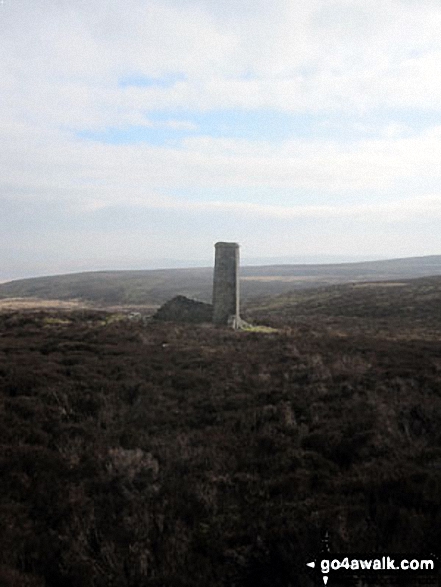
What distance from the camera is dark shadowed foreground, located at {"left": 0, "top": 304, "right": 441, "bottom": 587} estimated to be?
13.6ft

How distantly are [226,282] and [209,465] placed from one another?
16676 mm

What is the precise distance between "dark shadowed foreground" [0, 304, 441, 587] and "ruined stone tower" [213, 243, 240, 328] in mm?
10394

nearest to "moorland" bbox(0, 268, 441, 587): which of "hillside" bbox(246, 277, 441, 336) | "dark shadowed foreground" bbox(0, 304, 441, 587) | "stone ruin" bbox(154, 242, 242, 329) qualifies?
"dark shadowed foreground" bbox(0, 304, 441, 587)

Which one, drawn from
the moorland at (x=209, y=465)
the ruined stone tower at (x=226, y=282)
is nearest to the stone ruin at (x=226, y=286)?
the ruined stone tower at (x=226, y=282)

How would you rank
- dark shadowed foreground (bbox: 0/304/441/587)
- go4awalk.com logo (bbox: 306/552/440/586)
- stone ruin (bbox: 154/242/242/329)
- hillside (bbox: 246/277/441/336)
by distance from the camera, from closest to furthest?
go4awalk.com logo (bbox: 306/552/440/586)
dark shadowed foreground (bbox: 0/304/441/587)
stone ruin (bbox: 154/242/242/329)
hillside (bbox: 246/277/441/336)

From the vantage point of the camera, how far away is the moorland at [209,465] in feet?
13.6

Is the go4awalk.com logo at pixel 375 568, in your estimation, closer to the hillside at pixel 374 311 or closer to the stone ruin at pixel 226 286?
the stone ruin at pixel 226 286

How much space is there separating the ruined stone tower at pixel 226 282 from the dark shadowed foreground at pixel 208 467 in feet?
34.1

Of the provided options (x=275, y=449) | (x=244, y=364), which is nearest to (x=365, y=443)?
(x=275, y=449)

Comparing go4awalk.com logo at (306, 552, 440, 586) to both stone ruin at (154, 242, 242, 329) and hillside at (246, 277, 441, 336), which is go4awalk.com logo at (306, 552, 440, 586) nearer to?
stone ruin at (154, 242, 242, 329)

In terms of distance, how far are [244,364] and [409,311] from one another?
23.0 m

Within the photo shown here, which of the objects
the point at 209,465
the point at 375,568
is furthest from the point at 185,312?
the point at 375,568

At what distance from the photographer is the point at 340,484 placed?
17.5 feet

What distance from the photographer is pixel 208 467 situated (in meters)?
6.06
